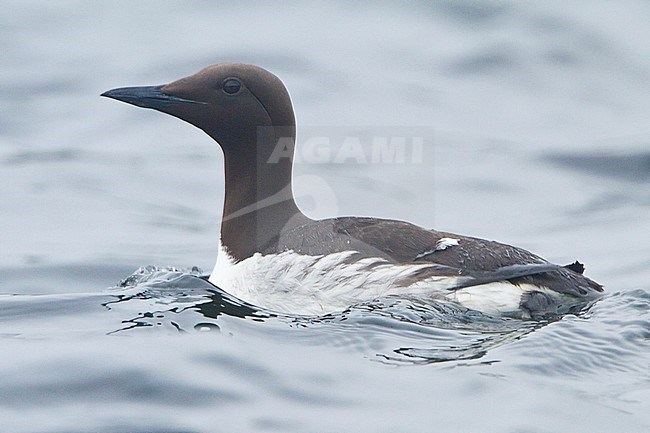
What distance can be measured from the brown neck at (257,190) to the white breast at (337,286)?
24 cm

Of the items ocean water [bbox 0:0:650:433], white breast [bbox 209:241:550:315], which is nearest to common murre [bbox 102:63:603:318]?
white breast [bbox 209:241:550:315]

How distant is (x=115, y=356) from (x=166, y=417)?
0.77 m

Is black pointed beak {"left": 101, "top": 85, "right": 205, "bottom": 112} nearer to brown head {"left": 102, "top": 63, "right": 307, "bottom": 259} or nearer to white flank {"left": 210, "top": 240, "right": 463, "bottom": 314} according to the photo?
brown head {"left": 102, "top": 63, "right": 307, "bottom": 259}

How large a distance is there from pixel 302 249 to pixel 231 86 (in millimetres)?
1039

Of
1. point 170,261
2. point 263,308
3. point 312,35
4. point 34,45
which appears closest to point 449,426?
point 263,308

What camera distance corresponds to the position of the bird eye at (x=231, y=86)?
6.56 metres

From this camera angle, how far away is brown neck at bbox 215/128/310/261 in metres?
6.60

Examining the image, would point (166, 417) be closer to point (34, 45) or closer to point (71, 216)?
A: point (71, 216)

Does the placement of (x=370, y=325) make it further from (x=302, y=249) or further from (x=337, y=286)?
(x=302, y=249)

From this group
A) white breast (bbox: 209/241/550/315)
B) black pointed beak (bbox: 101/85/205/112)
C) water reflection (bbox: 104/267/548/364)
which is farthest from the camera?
black pointed beak (bbox: 101/85/205/112)

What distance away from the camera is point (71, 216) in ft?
31.7

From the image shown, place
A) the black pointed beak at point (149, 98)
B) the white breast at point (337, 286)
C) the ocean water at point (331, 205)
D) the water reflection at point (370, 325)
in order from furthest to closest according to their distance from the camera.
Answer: the black pointed beak at point (149, 98) → the white breast at point (337, 286) → the water reflection at point (370, 325) → the ocean water at point (331, 205)

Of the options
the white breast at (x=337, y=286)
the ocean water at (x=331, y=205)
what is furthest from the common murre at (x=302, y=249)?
the ocean water at (x=331, y=205)

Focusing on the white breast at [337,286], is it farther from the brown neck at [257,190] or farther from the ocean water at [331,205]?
the brown neck at [257,190]
